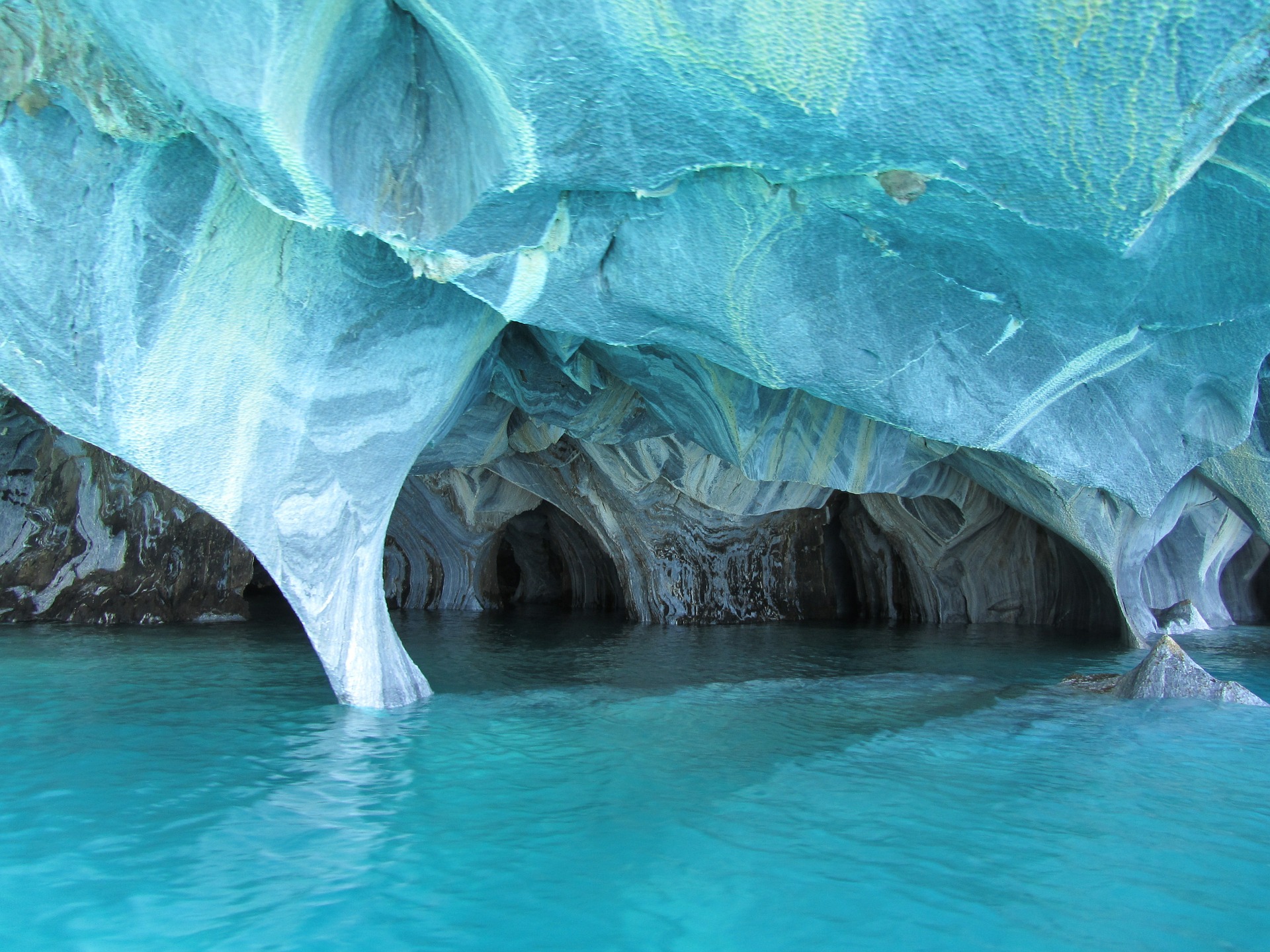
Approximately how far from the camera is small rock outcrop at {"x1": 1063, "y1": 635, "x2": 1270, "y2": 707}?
5.53 m

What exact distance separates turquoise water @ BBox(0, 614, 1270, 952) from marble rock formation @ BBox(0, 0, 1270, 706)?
130 cm

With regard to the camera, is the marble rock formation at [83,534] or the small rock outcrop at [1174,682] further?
the marble rock formation at [83,534]

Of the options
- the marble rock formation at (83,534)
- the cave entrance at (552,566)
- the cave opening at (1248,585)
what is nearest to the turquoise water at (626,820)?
the marble rock formation at (83,534)

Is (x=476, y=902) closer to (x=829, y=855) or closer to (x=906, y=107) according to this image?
(x=829, y=855)

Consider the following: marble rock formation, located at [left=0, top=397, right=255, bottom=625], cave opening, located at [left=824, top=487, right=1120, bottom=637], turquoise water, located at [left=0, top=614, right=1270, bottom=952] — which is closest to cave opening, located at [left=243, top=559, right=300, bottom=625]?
marble rock formation, located at [left=0, top=397, right=255, bottom=625]

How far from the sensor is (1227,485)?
8125 millimetres

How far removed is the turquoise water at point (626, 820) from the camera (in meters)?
2.32

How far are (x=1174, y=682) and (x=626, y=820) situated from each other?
422 cm

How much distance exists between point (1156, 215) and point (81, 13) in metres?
4.25

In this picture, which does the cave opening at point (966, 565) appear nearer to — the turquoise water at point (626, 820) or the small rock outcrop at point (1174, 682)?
the small rock outcrop at point (1174, 682)

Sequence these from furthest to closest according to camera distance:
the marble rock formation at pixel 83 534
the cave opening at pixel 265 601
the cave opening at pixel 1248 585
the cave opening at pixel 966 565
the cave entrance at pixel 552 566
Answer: the cave entrance at pixel 552 566
the cave opening at pixel 1248 585
the cave opening at pixel 265 601
the cave opening at pixel 966 565
the marble rock formation at pixel 83 534

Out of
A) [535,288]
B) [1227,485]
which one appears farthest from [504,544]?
[535,288]

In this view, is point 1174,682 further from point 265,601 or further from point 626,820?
point 265,601

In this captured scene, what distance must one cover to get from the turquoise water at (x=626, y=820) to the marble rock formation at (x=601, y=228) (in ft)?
4.26
